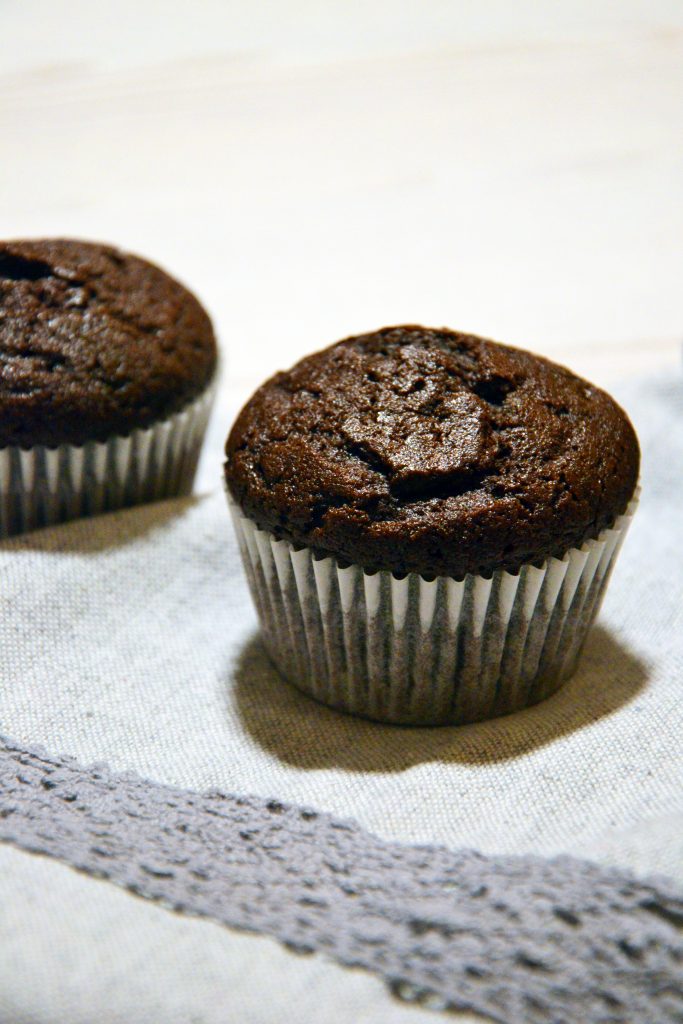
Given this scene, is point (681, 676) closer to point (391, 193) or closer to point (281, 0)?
point (391, 193)

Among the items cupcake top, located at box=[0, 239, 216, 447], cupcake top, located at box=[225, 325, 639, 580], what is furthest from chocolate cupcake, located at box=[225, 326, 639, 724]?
cupcake top, located at box=[0, 239, 216, 447]

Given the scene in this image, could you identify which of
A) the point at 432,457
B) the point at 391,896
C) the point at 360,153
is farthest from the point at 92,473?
the point at 360,153

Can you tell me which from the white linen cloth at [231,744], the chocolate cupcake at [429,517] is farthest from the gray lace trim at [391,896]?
the chocolate cupcake at [429,517]

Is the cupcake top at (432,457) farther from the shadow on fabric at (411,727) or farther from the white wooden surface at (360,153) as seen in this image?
the white wooden surface at (360,153)

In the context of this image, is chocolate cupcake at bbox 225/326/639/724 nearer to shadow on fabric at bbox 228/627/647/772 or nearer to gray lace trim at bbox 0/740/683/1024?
shadow on fabric at bbox 228/627/647/772

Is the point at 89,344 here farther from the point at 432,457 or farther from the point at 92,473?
the point at 432,457

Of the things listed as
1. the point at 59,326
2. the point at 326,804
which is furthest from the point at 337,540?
the point at 59,326
